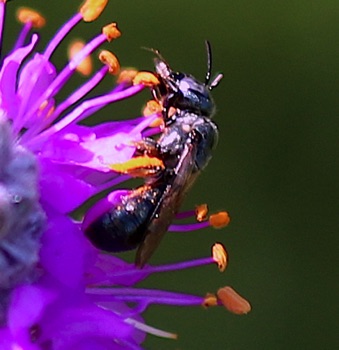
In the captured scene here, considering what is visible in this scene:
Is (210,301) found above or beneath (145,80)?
beneath

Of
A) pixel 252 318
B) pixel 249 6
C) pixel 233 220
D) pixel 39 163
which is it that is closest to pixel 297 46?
pixel 249 6

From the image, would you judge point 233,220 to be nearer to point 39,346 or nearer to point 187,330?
point 187,330

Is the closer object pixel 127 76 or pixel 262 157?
pixel 127 76

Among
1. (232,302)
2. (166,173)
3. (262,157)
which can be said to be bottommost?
(262,157)

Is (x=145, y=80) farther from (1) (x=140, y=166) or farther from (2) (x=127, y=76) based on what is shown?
(1) (x=140, y=166)

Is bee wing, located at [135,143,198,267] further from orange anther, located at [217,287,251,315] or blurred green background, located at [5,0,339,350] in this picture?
blurred green background, located at [5,0,339,350]

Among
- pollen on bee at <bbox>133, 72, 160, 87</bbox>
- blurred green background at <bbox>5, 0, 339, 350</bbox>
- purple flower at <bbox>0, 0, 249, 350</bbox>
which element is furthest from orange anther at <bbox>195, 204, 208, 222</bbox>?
blurred green background at <bbox>5, 0, 339, 350</bbox>

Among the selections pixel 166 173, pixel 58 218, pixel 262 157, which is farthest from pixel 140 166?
pixel 262 157
